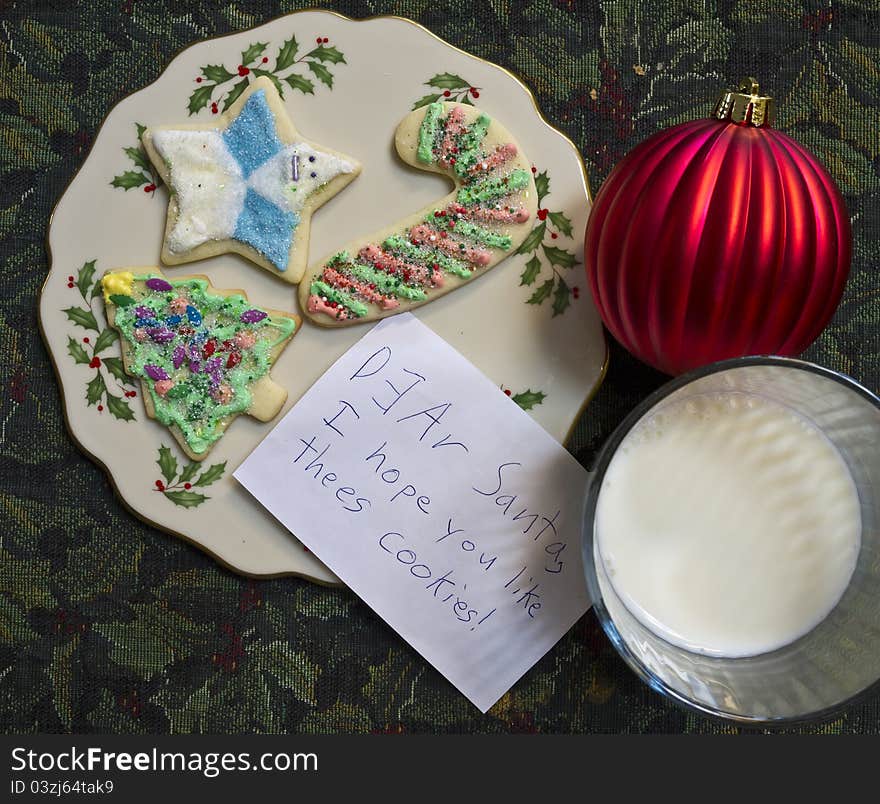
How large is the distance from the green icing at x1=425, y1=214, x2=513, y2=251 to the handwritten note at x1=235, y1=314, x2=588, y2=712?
0.26ft

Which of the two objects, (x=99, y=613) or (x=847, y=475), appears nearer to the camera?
(x=847, y=475)

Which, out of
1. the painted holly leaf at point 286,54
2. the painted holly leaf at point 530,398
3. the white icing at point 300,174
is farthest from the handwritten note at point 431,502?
the painted holly leaf at point 286,54

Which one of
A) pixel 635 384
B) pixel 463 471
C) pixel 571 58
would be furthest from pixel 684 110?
pixel 463 471

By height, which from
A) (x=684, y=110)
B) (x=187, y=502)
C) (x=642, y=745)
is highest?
(x=684, y=110)

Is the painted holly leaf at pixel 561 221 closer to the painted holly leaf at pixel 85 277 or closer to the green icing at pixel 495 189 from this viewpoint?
→ the green icing at pixel 495 189

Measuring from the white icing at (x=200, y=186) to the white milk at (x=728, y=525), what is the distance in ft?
1.15

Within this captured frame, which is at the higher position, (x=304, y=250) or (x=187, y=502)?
(x=304, y=250)

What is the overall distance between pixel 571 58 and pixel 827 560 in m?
0.43

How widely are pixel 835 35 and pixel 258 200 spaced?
1.58 ft

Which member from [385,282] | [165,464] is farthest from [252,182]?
[165,464]

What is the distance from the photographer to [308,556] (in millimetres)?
634

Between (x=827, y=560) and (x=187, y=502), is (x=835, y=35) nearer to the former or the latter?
(x=827, y=560)

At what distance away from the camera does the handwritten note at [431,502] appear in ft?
2.05

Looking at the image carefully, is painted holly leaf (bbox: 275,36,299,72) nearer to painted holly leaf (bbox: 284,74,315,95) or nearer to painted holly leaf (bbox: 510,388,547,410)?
painted holly leaf (bbox: 284,74,315,95)
